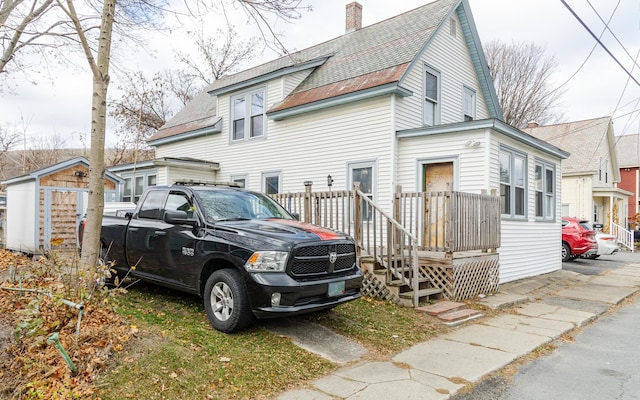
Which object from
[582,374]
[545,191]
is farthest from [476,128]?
[582,374]

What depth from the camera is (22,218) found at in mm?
10898

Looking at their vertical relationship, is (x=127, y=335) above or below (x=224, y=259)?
below

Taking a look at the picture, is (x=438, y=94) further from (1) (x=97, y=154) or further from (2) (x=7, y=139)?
(2) (x=7, y=139)

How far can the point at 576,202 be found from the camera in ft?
78.8

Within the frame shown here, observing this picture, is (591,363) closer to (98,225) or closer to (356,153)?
(98,225)

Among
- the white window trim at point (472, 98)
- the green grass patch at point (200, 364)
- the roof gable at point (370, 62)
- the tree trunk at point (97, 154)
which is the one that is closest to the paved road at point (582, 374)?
the green grass patch at point (200, 364)

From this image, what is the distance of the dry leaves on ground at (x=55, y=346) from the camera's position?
3627 millimetres

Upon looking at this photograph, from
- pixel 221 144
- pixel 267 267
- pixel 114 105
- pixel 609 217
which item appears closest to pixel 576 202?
pixel 609 217

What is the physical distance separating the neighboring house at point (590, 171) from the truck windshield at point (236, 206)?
902 inches

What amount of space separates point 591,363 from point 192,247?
5.10m

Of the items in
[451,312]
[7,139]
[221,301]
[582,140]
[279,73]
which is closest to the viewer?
[221,301]

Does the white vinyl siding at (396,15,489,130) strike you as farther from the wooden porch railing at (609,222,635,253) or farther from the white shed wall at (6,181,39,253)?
the wooden porch railing at (609,222,635,253)

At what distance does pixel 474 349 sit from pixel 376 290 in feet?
7.84

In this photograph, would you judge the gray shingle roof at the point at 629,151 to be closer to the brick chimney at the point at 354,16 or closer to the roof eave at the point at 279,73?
the brick chimney at the point at 354,16
